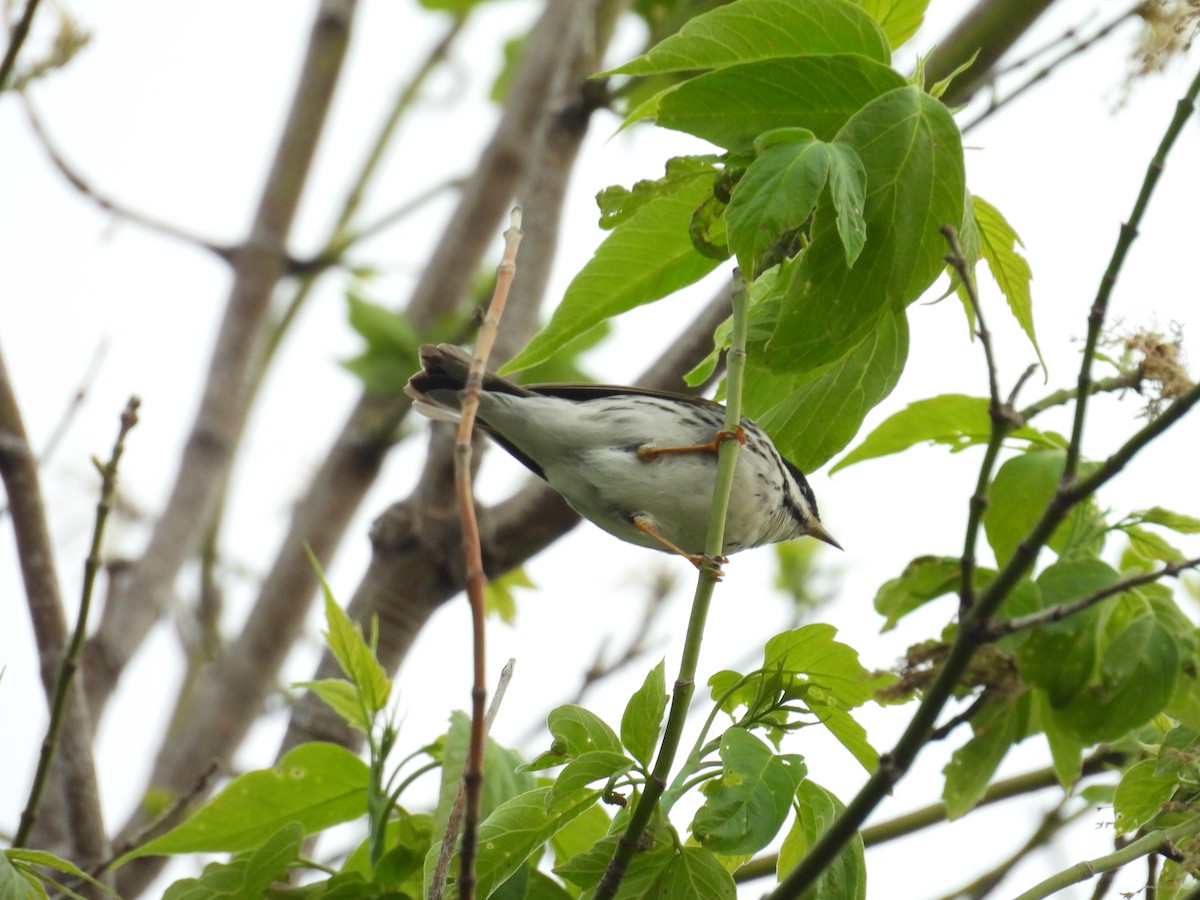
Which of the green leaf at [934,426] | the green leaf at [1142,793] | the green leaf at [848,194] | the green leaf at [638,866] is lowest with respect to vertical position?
the green leaf at [638,866]

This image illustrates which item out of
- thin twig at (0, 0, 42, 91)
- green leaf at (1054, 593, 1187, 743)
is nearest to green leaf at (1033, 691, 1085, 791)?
green leaf at (1054, 593, 1187, 743)

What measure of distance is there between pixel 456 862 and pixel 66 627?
5.58ft

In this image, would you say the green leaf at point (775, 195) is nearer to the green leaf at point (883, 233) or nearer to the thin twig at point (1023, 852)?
the green leaf at point (883, 233)

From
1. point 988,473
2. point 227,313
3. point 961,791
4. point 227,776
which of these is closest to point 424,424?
point 227,313

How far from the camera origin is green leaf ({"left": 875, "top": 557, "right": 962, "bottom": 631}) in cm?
238

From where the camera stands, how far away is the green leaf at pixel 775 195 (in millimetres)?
1940

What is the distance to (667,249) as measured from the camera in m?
2.53

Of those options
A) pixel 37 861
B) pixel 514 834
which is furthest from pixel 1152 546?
pixel 37 861

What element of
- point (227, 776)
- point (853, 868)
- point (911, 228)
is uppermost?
point (227, 776)

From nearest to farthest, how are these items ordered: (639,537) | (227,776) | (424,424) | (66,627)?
(66,627) < (639,537) < (227,776) < (424,424)

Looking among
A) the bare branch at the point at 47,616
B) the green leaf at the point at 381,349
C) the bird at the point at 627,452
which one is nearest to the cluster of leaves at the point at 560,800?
the bare branch at the point at 47,616

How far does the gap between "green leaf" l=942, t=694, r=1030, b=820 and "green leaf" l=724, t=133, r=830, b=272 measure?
0.86 meters

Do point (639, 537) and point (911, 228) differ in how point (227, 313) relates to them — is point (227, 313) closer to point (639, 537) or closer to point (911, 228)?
point (639, 537)

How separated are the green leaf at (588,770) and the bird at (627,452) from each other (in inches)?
73.7
